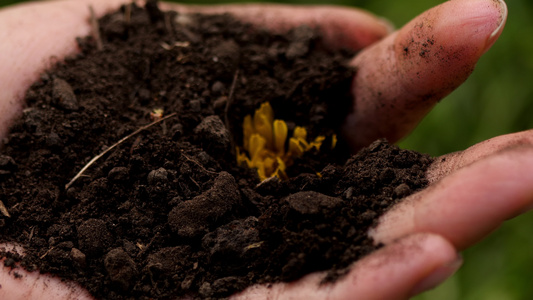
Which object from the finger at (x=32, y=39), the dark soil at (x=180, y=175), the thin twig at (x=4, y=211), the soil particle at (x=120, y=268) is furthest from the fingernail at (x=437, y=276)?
the finger at (x=32, y=39)

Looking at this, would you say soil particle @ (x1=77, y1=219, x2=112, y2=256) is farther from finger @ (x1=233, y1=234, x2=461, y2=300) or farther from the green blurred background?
the green blurred background

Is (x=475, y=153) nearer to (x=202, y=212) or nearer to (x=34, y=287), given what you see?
(x=202, y=212)

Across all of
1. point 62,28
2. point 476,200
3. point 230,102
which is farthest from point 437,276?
point 62,28

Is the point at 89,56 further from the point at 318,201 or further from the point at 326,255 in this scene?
the point at 326,255

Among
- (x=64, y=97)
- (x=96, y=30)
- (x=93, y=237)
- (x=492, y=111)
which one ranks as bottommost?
(x=492, y=111)

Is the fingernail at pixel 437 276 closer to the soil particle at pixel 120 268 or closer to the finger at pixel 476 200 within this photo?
the finger at pixel 476 200

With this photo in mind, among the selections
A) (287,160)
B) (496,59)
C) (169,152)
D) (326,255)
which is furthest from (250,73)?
(496,59)
